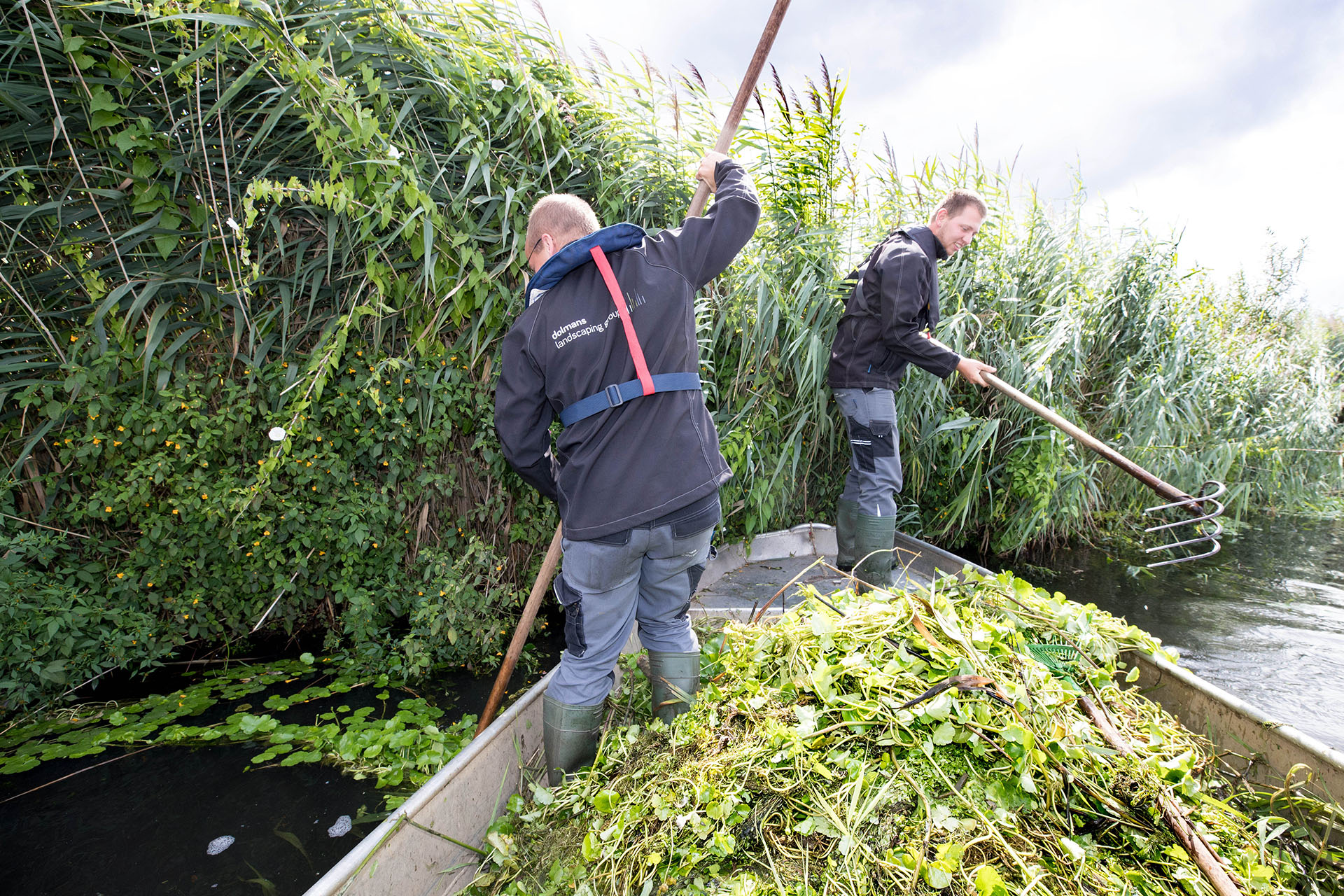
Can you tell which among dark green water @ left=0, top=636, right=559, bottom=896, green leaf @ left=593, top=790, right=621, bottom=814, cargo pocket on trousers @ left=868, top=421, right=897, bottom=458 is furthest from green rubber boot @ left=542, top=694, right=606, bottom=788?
cargo pocket on trousers @ left=868, top=421, right=897, bottom=458

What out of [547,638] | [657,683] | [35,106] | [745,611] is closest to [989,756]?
[657,683]

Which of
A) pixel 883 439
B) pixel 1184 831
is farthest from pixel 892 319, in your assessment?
pixel 1184 831

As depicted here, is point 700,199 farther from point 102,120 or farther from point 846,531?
point 102,120

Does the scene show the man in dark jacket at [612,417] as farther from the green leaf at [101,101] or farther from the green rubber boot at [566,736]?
the green leaf at [101,101]

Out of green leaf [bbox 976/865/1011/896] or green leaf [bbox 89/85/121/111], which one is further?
green leaf [bbox 89/85/121/111]

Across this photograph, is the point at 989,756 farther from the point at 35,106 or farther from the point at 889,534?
the point at 35,106

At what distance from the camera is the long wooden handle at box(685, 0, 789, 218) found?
2.24 meters

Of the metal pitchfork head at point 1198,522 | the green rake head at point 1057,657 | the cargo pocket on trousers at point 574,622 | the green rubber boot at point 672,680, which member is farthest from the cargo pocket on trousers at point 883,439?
the cargo pocket on trousers at point 574,622

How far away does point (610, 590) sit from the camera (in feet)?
6.49

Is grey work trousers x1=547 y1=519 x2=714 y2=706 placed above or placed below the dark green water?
above

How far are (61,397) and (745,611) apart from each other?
3068 mm

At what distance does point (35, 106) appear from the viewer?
2.37 metres

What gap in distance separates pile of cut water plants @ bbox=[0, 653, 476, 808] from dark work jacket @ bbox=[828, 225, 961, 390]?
2.63 m

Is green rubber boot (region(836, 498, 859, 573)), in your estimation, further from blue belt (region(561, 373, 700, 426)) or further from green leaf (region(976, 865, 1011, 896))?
green leaf (region(976, 865, 1011, 896))
